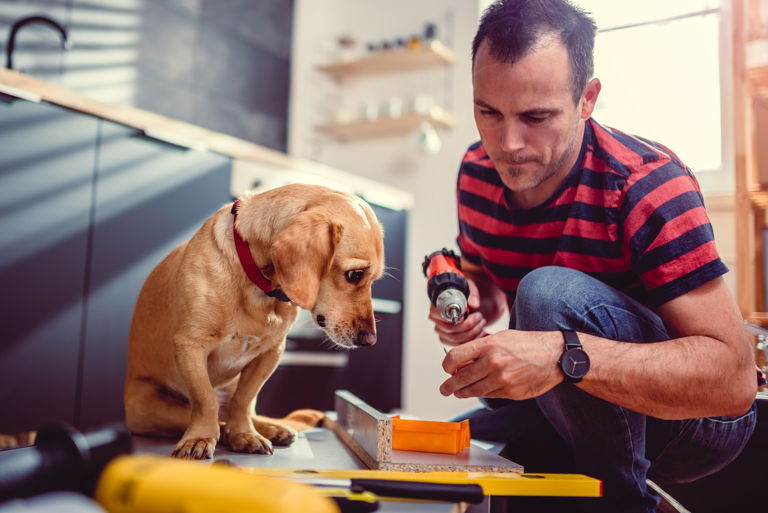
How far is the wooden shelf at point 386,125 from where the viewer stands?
401 cm

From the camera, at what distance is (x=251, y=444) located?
1134mm

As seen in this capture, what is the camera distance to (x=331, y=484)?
0.77 meters

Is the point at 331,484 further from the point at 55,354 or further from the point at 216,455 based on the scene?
the point at 55,354

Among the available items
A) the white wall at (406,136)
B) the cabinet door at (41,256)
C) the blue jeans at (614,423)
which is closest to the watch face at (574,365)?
the blue jeans at (614,423)

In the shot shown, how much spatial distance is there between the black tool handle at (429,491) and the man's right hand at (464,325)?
0.62m

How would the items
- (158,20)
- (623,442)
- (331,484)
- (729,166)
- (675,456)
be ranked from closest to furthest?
(331,484), (623,442), (675,456), (729,166), (158,20)

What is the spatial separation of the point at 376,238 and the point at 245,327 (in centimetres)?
29

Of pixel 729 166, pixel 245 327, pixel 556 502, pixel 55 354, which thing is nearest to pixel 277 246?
pixel 245 327

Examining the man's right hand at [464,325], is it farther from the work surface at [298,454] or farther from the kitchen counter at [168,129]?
the kitchen counter at [168,129]

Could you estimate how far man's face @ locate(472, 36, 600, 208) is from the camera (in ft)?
4.09

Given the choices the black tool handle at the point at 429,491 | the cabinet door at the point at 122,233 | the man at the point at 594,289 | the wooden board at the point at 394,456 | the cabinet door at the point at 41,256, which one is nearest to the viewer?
the black tool handle at the point at 429,491

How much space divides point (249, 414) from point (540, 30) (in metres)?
0.91

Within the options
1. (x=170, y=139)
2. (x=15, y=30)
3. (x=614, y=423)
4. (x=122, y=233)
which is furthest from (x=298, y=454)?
(x=15, y=30)

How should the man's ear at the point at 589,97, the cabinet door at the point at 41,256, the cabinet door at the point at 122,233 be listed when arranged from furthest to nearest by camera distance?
the cabinet door at the point at 122,233, the cabinet door at the point at 41,256, the man's ear at the point at 589,97
